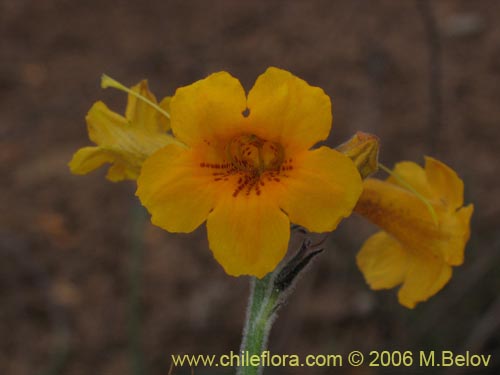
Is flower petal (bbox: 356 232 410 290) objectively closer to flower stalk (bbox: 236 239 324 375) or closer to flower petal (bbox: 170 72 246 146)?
flower stalk (bbox: 236 239 324 375)

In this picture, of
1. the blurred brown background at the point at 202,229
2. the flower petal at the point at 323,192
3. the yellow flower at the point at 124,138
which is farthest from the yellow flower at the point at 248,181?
the blurred brown background at the point at 202,229

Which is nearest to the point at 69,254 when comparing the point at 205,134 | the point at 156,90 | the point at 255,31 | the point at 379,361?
the point at 156,90

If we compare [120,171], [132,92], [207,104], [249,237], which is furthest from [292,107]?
[120,171]

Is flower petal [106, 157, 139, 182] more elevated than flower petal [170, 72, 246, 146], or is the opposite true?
flower petal [170, 72, 246, 146]

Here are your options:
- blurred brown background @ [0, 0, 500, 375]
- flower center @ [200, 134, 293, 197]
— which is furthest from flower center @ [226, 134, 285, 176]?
blurred brown background @ [0, 0, 500, 375]

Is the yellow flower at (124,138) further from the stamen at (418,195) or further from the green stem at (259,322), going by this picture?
the stamen at (418,195)

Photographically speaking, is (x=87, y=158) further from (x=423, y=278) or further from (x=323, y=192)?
(x=423, y=278)

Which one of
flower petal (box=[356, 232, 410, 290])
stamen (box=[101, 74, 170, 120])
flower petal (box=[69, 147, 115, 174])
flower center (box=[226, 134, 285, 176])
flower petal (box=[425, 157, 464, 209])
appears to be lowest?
flower petal (box=[356, 232, 410, 290])
